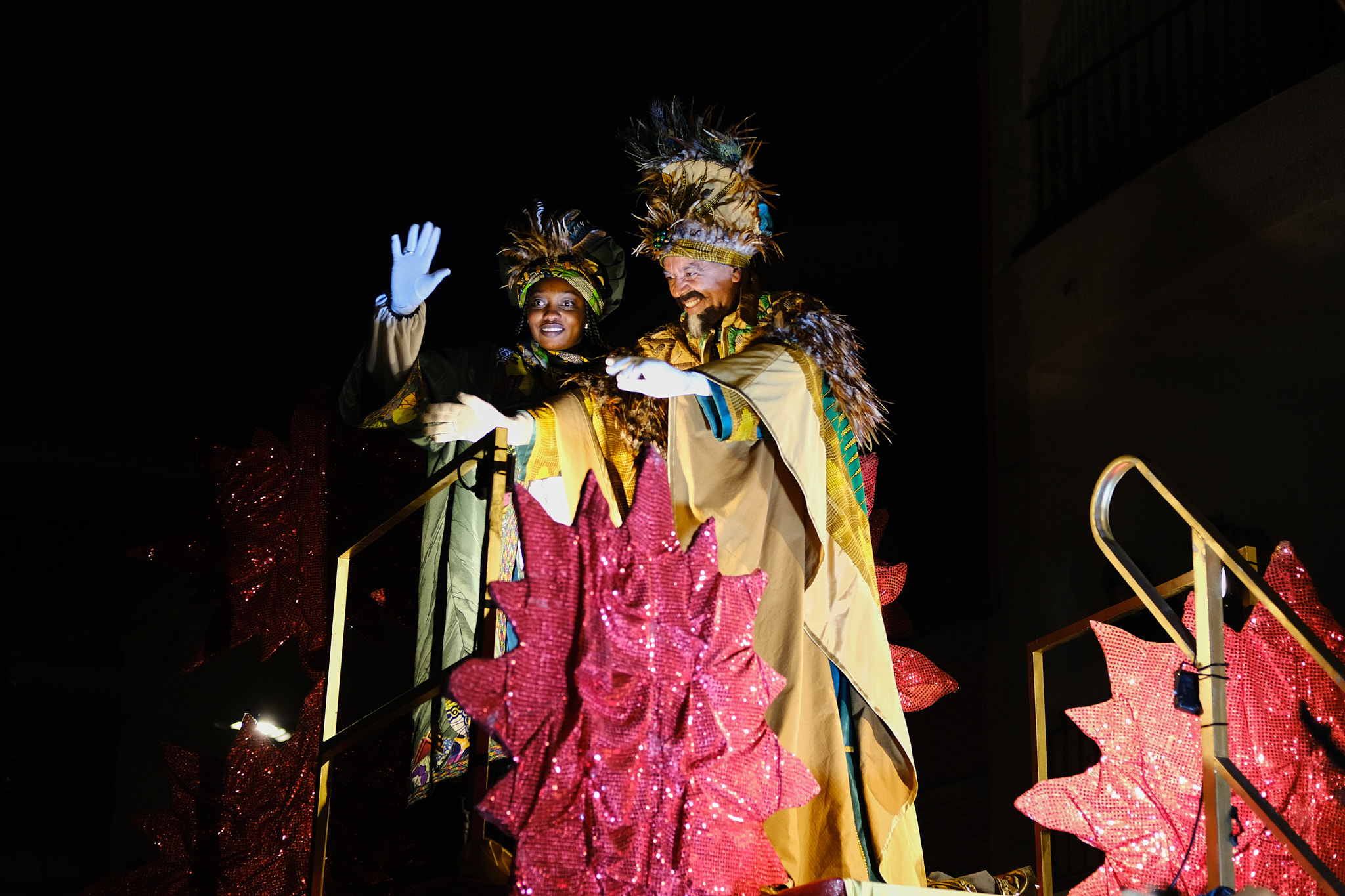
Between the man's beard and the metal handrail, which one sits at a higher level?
the man's beard

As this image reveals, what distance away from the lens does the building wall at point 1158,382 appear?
6422 mm

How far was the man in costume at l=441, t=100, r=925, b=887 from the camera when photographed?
390 cm

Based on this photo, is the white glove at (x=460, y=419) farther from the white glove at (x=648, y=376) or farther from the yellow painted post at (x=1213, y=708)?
the yellow painted post at (x=1213, y=708)

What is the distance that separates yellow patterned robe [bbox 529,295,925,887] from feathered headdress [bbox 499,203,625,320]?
0.74 meters

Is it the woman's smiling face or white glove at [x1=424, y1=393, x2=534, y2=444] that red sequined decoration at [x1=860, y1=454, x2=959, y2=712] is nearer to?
the woman's smiling face

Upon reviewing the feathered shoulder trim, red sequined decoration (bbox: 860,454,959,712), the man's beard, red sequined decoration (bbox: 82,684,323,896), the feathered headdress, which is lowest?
red sequined decoration (bbox: 82,684,323,896)

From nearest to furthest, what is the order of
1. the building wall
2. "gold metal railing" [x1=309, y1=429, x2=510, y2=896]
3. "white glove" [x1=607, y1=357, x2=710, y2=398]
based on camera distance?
"gold metal railing" [x1=309, y1=429, x2=510, y2=896] → "white glove" [x1=607, y1=357, x2=710, y2=398] → the building wall

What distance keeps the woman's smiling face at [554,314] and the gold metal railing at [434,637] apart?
0.94m

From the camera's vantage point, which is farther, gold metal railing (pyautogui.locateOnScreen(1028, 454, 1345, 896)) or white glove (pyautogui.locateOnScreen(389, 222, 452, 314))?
white glove (pyautogui.locateOnScreen(389, 222, 452, 314))

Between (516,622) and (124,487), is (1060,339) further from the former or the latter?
(124,487)

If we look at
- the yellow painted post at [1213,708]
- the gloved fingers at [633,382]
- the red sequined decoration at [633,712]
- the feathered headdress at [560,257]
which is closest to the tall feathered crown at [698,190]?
the feathered headdress at [560,257]

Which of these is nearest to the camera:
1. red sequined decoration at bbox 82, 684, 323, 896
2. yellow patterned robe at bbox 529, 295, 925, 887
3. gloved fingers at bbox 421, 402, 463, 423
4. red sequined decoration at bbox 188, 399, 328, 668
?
yellow patterned robe at bbox 529, 295, 925, 887

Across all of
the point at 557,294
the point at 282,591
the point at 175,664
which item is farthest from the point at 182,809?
the point at 175,664

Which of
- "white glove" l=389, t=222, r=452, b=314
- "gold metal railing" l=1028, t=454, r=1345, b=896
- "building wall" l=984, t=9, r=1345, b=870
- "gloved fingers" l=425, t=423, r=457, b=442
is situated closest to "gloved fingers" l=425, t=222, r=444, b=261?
"white glove" l=389, t=222, r=452, b=314
